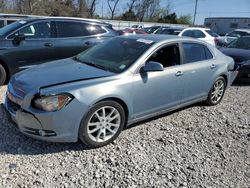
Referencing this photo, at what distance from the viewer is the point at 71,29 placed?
7.39 m

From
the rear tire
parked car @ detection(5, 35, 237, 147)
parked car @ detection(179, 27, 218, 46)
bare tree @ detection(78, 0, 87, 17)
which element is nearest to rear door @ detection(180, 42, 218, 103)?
parked car @ detection(5, 35, 237, 147)

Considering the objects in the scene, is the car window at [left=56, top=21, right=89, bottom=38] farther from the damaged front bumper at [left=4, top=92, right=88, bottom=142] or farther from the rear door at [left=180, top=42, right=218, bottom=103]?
the damaged front bumper at [left=4, top=92, right=88, bottom=142]

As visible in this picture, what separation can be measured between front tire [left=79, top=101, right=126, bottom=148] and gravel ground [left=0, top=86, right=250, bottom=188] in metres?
0.13

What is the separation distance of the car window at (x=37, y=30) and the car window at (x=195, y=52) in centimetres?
358

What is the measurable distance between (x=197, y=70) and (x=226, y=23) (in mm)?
52125

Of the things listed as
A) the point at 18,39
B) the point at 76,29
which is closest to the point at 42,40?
the point at 18,39

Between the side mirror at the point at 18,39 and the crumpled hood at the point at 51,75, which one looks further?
the side mirror at the point at 18,39

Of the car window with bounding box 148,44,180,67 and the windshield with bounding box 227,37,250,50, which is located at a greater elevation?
the car window with bounding box 148,44,180,67

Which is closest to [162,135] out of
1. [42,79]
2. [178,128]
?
[178,128]

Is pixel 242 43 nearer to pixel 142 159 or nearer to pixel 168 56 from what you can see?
pixel 168 56

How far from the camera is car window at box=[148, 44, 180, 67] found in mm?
A: 4523

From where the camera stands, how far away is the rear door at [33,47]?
6.55m

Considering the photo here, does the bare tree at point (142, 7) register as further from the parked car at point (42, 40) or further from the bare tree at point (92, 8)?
the parked car at point (42, 40)

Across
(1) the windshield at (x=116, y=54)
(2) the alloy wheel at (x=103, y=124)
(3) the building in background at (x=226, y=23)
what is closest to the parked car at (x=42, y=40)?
(1) the windshield at (x=116, y=54)
